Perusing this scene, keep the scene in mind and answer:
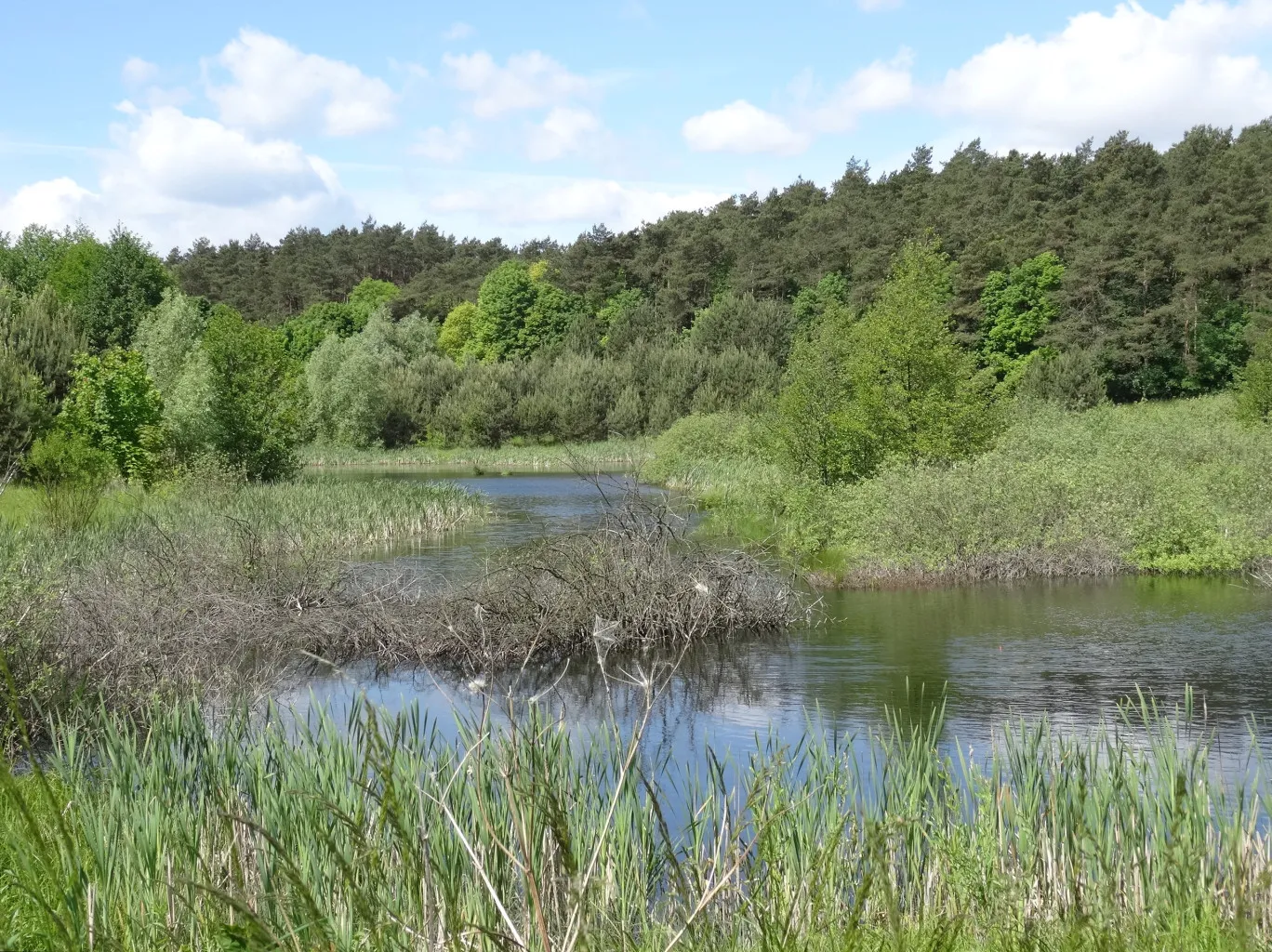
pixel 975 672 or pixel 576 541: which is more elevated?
pixel 576 541

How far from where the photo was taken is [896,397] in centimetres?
2406

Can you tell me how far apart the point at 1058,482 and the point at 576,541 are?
8.96 metres

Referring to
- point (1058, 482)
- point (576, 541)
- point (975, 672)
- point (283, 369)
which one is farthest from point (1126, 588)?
point (283, 369)

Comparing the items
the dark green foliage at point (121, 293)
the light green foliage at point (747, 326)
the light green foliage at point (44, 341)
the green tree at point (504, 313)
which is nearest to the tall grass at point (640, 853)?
the light green foliage at point (44, 341)

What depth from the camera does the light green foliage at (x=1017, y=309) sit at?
50.4 metres

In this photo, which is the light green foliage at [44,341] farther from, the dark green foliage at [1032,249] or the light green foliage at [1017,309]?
the light green foliage at [1017,309]

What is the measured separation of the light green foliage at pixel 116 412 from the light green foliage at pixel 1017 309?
34.8 m

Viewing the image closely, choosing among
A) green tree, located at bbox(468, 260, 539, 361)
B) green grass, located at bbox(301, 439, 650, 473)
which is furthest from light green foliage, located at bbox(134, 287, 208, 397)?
green tree, located at bbox(468, 260, 539, 361)

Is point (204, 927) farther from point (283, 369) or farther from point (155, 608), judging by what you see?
point (283, 369)

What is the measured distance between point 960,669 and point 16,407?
66.2ft

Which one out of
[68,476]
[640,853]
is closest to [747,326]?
[68,476]

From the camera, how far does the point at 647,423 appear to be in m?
58.3

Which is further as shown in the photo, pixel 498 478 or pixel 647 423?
pixel 647 423

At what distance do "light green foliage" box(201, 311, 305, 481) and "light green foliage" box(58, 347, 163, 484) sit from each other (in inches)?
107
